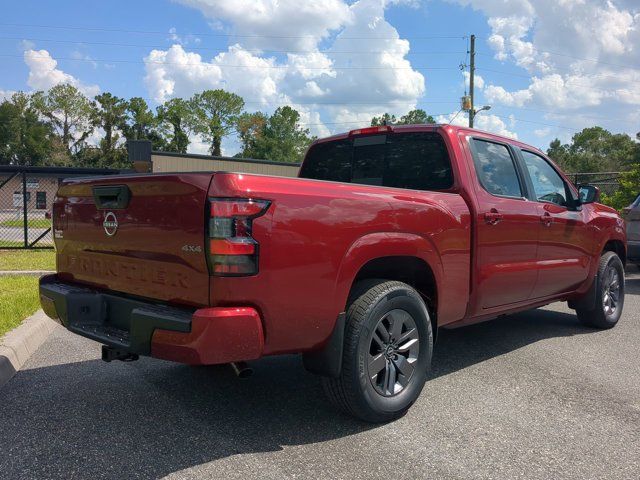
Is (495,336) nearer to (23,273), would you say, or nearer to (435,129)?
(435,129)

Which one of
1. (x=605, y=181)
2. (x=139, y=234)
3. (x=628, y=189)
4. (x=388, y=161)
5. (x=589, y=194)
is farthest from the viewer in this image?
(x=605, y=181)

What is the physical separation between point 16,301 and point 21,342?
1.80m

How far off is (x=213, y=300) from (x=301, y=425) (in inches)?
48.4

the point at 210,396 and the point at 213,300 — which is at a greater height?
the point at 213,300

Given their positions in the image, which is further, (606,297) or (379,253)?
(606,297)

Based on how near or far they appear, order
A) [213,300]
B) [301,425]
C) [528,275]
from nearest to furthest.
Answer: [213,300]
[301,425]
[528,275]

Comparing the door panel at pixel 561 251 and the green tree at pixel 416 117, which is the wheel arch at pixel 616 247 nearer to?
the door panel at pixel 561 251

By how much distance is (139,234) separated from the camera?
123 inches

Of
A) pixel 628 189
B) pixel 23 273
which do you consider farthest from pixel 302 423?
pixel 628 189

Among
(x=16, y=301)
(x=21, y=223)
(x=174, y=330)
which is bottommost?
(x=16, y=301)

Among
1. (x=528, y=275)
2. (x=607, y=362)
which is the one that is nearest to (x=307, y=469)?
(x=528, y=275)

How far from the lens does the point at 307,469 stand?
289 centimetres

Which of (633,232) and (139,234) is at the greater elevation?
(139,234)

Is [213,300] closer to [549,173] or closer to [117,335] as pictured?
[117,335]
